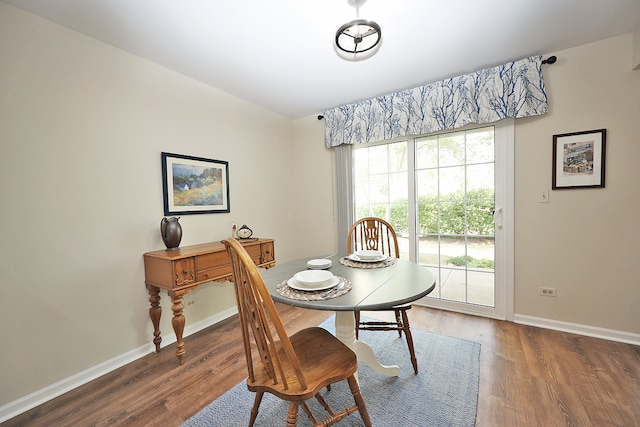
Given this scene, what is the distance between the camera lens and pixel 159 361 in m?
1.97

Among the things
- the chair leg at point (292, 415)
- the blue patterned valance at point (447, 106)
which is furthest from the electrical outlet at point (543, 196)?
the chair leg at point (292, 415)

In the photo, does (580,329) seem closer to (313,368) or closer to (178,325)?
(313,368)

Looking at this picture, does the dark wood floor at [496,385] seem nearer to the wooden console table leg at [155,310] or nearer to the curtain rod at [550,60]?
the wooden console table leg at [155,310]

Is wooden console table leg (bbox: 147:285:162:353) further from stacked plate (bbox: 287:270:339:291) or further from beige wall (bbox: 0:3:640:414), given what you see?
stacked plate (bbox: 287:270:339:291)

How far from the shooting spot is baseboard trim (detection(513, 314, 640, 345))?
2012mm

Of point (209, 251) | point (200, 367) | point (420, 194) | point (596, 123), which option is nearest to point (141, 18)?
point (209, 251)

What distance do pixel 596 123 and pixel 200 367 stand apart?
11.6 feet

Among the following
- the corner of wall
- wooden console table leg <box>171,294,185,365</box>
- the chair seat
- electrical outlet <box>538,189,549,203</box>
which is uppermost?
the corner of wall

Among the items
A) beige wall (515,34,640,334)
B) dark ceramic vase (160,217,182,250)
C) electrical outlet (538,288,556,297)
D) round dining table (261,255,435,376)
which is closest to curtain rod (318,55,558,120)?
beige wall (515,34,640,334)

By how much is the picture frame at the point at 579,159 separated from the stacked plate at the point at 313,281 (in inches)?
87.2

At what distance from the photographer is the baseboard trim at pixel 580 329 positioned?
2.01 meters

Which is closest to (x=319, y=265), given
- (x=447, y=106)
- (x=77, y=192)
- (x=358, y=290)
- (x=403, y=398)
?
(x=358, y=290)

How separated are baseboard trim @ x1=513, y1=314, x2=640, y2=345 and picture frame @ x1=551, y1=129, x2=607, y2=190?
115cm

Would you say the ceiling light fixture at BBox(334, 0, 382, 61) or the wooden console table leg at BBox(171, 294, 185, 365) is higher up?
the ceiling light fixture at BBox(334, 0, 382, 61)
